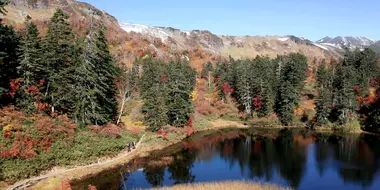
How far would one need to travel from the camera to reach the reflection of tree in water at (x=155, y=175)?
4122 cm

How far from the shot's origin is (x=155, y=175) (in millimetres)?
44219

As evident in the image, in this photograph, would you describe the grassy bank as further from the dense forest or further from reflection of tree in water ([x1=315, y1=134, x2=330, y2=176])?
reflection of tree in water ([x1=315, y1=134, x2=330, y2=176])

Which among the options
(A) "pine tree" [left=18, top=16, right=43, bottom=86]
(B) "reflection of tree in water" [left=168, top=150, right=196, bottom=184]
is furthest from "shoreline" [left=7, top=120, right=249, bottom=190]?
(A) "pine tree" [left=18, top=16, right=43, bottom=86]

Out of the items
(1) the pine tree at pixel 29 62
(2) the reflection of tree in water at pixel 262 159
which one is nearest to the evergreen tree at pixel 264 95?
(2) the reflection of tree in water at pixel 262 159

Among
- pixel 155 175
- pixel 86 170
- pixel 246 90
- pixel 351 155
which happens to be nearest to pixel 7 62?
pixel 86 170

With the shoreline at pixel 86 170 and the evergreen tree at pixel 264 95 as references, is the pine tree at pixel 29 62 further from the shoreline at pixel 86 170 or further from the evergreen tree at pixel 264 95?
the evergreen tree at pixel 264 95

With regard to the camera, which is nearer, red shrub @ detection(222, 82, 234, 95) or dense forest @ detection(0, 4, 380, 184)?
dense forest @ detection(0, 4, 380, 184)

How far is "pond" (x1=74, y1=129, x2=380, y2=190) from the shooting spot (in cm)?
4166

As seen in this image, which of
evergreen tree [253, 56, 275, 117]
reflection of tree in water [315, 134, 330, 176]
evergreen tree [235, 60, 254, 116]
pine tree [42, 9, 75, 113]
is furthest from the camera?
evergreen tree [235, 60, 254, 116]

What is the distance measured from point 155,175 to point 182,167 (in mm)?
6259

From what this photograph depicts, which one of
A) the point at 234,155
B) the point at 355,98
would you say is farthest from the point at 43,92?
the point at 355,98

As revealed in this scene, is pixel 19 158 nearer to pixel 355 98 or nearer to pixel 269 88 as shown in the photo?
pixel 269 88

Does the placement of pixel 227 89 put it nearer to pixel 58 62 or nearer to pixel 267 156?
pixel 267 156

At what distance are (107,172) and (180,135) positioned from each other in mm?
29760
